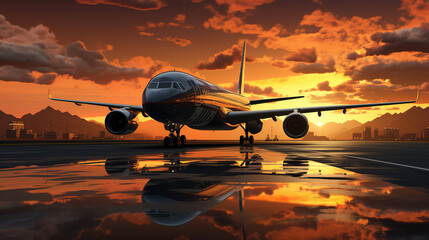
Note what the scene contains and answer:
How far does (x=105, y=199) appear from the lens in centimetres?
582

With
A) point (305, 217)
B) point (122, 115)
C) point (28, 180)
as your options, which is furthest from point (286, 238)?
point (122, 115)

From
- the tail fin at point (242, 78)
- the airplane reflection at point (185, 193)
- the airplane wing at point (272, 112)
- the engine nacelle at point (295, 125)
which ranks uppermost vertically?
the tail fin at point (242, 78)

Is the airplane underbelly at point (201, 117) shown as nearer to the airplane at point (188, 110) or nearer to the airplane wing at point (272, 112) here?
the airplane at point (188, 110)

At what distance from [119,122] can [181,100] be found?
5677 mm

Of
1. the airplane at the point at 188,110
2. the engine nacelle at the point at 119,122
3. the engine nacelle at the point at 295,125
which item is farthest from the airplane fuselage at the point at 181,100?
the engine nacelle at the point at 295,125

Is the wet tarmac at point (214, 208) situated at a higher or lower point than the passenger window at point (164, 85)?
lower

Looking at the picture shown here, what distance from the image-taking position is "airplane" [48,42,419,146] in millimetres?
22281

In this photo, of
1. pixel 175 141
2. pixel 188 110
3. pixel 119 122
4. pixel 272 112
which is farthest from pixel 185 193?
pixel 272 112

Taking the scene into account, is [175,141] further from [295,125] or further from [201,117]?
[295,125]

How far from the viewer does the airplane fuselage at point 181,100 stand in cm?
2205

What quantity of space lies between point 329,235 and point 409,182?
17.1ft

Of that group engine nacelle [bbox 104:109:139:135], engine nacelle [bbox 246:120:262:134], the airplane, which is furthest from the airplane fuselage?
engine nacelle [bbox 246:120:262:134]

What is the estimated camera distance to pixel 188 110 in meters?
23.5

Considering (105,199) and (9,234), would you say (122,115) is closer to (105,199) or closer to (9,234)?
(105,199)
